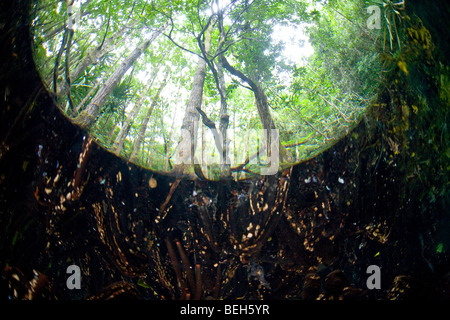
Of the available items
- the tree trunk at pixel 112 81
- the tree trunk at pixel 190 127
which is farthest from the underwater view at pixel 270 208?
the tree trunk at pixel 112 81

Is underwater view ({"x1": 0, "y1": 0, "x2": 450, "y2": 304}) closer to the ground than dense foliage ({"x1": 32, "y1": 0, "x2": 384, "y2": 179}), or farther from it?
closer to the ground

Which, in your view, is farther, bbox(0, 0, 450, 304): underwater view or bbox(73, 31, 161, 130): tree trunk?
bbox(73, 31, 161, 130): tree trunk

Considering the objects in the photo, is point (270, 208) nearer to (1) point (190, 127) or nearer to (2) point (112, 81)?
(1) point (190, 127)

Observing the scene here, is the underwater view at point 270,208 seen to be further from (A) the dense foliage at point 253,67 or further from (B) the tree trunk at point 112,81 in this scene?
(B) the tree trunk at point 112,81

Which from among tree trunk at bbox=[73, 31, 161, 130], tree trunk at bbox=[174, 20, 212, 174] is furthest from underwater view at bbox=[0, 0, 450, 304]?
tree trunk at bbox=[73, 31, 161, 130]

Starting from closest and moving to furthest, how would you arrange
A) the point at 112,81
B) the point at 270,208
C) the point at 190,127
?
1. the point at 270,208
2. the point at 190,127
3. the point at 112,81

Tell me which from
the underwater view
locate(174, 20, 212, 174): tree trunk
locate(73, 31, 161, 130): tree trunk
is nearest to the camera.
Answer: the underwater view

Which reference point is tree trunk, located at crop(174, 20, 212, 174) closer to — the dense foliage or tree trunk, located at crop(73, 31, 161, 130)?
the dense foliage

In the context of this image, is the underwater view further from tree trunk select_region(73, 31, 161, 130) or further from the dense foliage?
tree trunk select_region(73, 31, 161, 130)

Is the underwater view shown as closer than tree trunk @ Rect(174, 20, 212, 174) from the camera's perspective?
Yes

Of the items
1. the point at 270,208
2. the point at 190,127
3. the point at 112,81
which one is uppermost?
the point at 112,81

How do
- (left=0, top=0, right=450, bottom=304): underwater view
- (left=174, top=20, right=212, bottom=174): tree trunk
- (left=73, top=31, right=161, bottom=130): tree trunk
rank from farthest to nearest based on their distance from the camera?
(left=73, top=31, right=161, bottom=130): tree trunk
(left=174, top=20, right=212, bottom=174): tree trunk
(left=0, top=0, right=450, bottom=304): underwater view

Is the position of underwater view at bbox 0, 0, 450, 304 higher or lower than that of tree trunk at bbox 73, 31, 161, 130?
lower

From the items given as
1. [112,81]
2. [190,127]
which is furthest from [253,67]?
[112,81]
